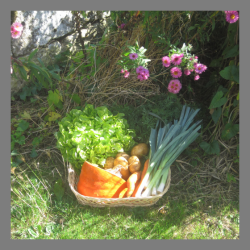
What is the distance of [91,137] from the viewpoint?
1976 millimetres

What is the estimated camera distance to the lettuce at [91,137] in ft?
6.39

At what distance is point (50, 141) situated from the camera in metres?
2.49

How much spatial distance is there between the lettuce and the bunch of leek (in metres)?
0.29

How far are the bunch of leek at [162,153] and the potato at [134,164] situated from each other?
13 cm

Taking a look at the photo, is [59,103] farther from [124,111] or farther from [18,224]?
[18,224]

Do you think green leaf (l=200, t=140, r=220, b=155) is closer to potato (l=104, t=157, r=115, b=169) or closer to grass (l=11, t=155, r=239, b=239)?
grass (l=11, t=155, r=239, b=239)

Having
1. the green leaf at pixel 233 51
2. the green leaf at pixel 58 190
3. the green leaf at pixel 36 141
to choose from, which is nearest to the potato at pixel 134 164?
the green leaf at pixel 58 190

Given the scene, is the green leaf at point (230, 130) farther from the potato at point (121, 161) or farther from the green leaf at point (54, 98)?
the green leaf at point (54, 98)

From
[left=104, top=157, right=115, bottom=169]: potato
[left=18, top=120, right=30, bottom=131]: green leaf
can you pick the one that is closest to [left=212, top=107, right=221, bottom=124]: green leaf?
[left=104, top=157, right=115, bottom=169]: potato

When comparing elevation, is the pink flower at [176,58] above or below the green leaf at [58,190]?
above

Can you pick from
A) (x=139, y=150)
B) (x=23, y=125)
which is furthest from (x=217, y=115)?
(x=23, y=125)

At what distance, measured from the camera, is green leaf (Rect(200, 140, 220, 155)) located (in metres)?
2.15

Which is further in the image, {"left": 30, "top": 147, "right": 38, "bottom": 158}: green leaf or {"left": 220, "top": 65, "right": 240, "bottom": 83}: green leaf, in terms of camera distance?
{"left": 30, "top": 147, "right": 38, "bottom": 158}: green leaf

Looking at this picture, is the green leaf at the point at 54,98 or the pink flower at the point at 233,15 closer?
the pink flower at the point at 233,15
